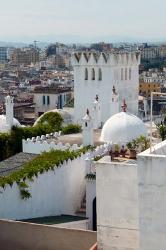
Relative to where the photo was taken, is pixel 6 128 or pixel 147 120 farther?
pixel 147 120

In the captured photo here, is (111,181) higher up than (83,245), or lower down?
higher up

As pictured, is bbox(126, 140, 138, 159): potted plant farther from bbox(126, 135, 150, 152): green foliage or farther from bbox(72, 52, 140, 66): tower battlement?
bbox(72, 52, 140, 66): tower battlement

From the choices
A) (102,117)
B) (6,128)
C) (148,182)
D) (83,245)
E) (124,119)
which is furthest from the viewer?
(102,117)

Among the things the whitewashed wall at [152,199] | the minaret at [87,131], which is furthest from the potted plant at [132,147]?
the whitewashed wall at [152,199]

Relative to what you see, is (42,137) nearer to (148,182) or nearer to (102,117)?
(102,117)

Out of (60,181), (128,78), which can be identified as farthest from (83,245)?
(128,78)

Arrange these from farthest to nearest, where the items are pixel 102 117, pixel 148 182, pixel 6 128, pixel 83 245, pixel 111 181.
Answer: pixel 102 117, pixel 6 128, pixel 83 245, pixel 111 181, pixel 148 182

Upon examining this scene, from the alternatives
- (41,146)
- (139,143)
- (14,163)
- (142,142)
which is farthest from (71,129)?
(14,163)

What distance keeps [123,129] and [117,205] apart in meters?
14.8

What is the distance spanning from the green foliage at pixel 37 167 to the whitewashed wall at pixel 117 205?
6.79 meters

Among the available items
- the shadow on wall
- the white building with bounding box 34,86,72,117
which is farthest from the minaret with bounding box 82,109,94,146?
the white building with bounding box 34,86,72,117

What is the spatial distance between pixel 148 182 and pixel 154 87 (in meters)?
90.8

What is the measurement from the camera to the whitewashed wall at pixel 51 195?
21031 millimetres

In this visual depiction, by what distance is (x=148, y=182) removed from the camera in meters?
Result: 11.8
